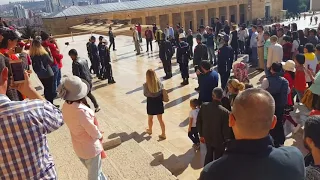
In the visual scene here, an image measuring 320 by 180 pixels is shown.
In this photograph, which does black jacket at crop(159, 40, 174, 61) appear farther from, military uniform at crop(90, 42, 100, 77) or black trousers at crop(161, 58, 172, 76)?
military uniform at crop(90, 42, 100, 77)

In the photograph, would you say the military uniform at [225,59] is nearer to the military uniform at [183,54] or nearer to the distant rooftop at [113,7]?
the military uniform at [183,54]

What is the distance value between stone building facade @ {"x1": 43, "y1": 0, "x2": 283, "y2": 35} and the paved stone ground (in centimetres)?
2742

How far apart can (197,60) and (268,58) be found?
197cm

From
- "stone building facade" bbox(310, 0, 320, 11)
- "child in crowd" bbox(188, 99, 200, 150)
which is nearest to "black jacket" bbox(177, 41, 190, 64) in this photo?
"child in crowd" bbox(188, 99, 200, 150)

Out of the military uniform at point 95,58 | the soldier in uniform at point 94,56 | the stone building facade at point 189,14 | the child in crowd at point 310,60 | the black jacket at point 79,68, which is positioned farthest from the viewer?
the stone building facade at point 189,14

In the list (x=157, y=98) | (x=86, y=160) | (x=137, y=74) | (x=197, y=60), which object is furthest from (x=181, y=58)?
(x=86, y=160)

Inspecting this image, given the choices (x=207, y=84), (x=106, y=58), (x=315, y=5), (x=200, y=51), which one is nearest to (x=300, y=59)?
(x=207, y=84)

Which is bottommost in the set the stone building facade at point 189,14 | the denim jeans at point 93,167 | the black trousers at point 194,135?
the black trousers at point 194,135

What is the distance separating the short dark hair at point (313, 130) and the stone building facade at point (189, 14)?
3482 cm

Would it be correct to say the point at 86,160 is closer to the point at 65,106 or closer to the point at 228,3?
the point at 65,106

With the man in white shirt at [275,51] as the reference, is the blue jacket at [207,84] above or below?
below

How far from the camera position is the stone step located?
412 cm

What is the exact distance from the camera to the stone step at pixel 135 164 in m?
4.12

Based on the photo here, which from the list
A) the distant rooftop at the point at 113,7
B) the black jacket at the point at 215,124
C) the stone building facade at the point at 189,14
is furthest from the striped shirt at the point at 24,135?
A: the distant rooftop at the point at 113,7
